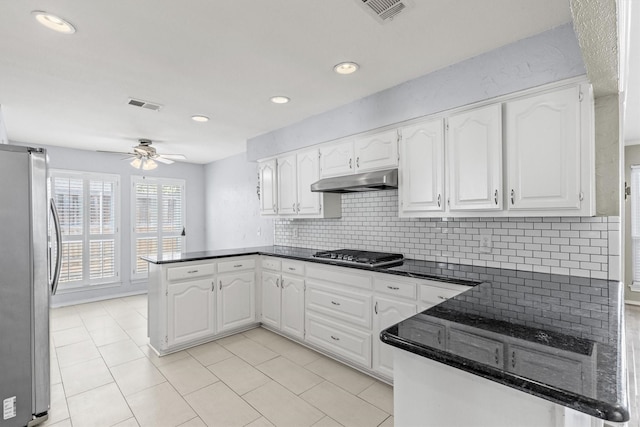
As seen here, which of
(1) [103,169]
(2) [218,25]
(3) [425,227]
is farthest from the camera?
(1) [103,169]

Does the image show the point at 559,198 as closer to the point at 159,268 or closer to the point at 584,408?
the point at 584,408

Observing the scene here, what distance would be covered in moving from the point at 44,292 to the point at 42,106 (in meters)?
2.12

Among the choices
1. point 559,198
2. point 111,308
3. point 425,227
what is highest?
point 559,198

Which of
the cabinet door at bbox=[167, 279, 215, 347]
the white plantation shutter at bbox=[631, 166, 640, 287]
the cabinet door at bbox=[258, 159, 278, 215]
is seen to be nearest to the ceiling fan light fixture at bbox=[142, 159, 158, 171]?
the cabinet door at bbox=[258, 159, 278, 215]

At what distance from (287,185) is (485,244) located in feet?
7.77

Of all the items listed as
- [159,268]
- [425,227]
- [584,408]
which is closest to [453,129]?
[425,227]

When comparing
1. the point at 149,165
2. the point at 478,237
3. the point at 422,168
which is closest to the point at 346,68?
the point at 422,168

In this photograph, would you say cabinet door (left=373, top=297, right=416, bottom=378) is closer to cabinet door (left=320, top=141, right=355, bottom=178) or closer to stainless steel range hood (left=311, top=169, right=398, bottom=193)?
stainless steel range hood (left=311, top=169, right=398, bottom=193)

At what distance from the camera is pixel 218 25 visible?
190 cm

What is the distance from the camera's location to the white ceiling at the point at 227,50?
1776 mm

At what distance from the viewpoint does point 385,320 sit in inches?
100

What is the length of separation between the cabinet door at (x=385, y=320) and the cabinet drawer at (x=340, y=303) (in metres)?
0.09

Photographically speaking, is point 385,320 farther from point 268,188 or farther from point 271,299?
point 268,188

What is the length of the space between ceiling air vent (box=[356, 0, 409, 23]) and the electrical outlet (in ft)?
5.70
